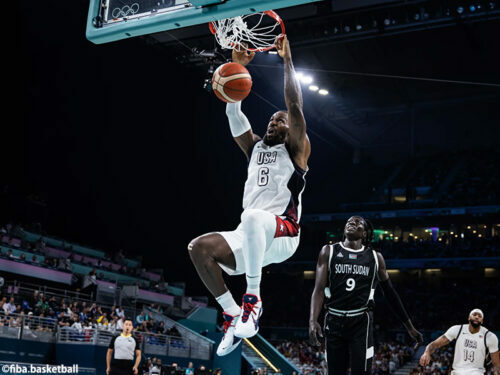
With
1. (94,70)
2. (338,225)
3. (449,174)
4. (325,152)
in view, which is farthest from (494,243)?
(94,70)

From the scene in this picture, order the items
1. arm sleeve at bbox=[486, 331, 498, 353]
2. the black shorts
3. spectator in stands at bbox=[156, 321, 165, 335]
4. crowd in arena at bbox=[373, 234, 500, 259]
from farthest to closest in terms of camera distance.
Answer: crowd in arena at bbox=[373, 234, 500, 259]
spectator in stands at bbox=[156, 321, 165, 335]
arm sleeve at bbox=[486, 331, 498, 353]
the black shorts

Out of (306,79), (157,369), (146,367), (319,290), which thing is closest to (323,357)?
(146,367)

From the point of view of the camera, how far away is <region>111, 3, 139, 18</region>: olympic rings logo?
5.43 meters

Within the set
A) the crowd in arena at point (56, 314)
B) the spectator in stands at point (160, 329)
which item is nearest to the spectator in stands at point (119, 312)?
the crowd in arena at point (56, 314)

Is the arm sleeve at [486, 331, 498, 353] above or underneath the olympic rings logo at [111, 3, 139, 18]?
underneath

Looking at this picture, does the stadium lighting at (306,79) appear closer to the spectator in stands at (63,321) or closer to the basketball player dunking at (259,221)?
the spectator in stands at (63,321)

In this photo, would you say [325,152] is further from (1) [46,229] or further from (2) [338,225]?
(1) [46,229]

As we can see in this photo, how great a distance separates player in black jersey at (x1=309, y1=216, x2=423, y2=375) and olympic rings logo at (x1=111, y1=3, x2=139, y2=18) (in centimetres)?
293

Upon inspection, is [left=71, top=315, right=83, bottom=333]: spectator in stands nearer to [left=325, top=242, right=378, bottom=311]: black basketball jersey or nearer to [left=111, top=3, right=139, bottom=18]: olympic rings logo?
[left=325, top=242, right=378, bottom=311]: black basketball jersey

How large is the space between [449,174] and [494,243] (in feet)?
21.6

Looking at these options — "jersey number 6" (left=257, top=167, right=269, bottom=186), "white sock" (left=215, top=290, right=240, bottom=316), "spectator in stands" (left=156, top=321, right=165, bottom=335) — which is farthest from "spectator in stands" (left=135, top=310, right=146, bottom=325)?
"jersey number 6" (left=257, top=167, right=269, bottom=186)

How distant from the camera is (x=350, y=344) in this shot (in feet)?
19.1

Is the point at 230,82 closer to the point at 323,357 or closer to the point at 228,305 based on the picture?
the point at 228,305

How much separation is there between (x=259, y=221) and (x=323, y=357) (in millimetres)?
23497
